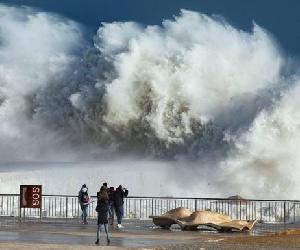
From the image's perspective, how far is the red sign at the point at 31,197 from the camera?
2719 centimetres

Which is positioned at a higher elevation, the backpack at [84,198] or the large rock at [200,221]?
the backpack at [84,198]

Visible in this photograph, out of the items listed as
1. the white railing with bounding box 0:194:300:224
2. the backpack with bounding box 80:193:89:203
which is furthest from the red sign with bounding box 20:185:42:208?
the white railing with bounding box 0:194:300:224

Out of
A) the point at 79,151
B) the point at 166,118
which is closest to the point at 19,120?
the point at 79,151

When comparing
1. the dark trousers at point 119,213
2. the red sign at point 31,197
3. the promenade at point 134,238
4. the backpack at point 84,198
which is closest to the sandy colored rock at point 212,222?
the promenade at point 134,238

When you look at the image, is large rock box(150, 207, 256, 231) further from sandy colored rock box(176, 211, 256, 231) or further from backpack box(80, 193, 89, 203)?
backpack box(80, 193, 89, 203)

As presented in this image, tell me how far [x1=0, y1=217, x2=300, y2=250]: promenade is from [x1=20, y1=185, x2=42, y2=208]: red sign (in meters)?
1.29

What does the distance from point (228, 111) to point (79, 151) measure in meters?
13.7

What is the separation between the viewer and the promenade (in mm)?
17531

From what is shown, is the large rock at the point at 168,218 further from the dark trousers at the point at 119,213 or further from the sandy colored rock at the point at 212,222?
the dark trousers at the point at 119,213

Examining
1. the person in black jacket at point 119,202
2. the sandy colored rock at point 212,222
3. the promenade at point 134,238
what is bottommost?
the promenade at point 134,238

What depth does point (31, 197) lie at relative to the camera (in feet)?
89.3

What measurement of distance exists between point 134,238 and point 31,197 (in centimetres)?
800

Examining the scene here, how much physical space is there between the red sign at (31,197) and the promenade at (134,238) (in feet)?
4.22

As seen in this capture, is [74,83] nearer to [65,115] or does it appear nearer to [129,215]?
[65,115]
